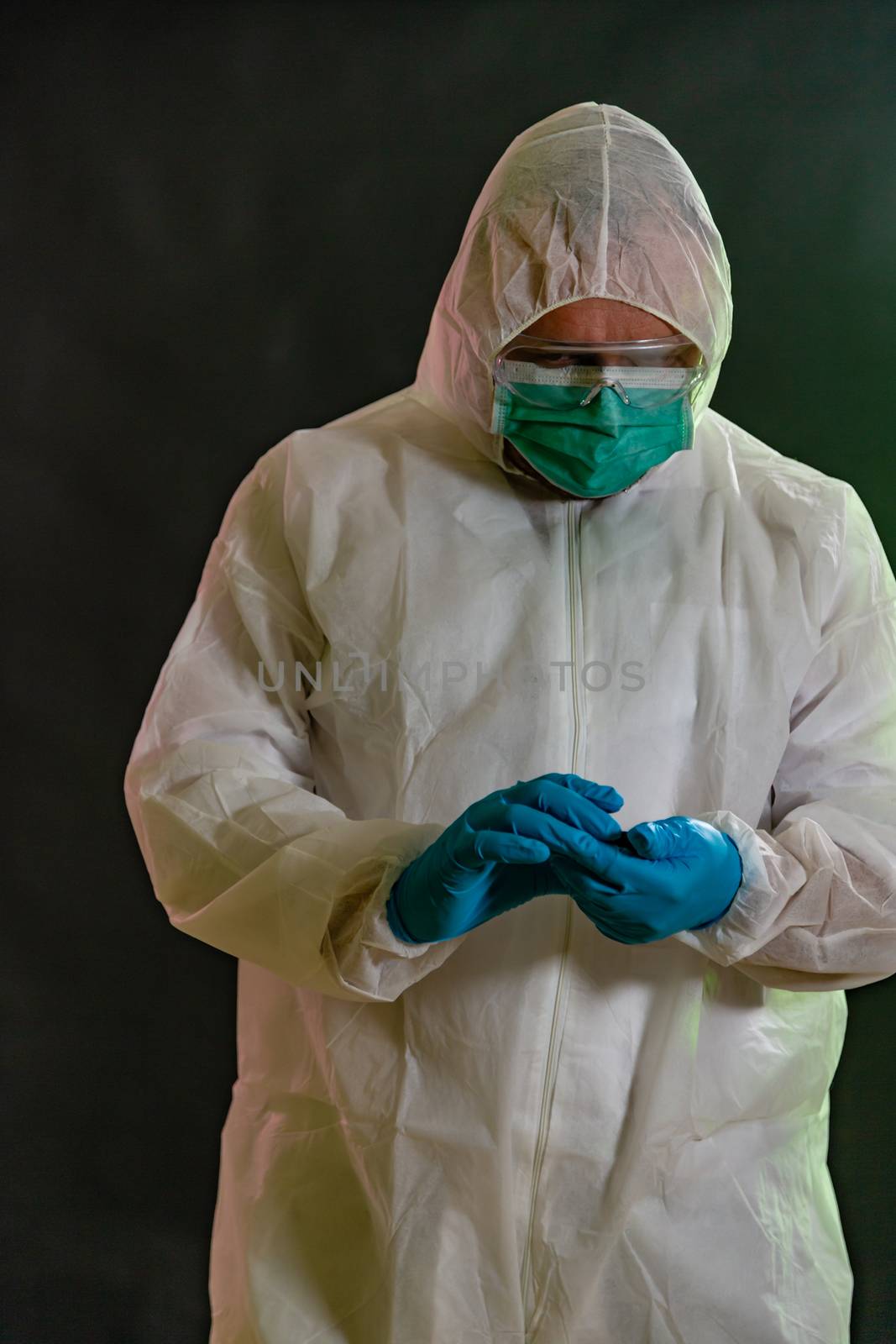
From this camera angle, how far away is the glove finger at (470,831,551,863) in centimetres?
94

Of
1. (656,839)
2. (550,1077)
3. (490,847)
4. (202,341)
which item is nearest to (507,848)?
(490,847)

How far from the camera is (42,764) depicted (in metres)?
1.77

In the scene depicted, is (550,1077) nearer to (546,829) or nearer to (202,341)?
(546,829)

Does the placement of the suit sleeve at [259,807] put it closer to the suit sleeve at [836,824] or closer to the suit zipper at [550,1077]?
the suit zipper at [550,1077]

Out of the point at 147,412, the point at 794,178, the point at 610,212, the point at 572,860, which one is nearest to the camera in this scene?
the point at 572,860

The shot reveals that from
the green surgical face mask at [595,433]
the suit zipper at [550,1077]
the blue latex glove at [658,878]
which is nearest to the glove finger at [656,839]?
the blue latex glove at [658,878]

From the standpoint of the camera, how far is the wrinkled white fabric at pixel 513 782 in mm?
1092

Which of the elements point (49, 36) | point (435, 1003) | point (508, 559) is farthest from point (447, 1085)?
point (49, 36)

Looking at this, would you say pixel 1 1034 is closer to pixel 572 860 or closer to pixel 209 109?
pixel 572 860

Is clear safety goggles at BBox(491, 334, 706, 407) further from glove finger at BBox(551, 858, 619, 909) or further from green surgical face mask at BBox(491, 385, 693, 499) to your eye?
glove finger at BBox(551, 858, 619, 909)

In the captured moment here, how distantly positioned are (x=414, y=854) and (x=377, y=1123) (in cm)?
24

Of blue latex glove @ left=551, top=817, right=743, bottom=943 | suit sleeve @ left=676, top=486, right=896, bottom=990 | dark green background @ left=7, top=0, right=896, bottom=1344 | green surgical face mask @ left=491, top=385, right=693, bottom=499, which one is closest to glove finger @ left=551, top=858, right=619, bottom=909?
blue latex glove @ left=551, top=817, right=743, bottom=943

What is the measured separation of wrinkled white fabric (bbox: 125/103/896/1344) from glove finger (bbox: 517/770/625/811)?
11 cm

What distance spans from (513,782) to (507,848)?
200mm
